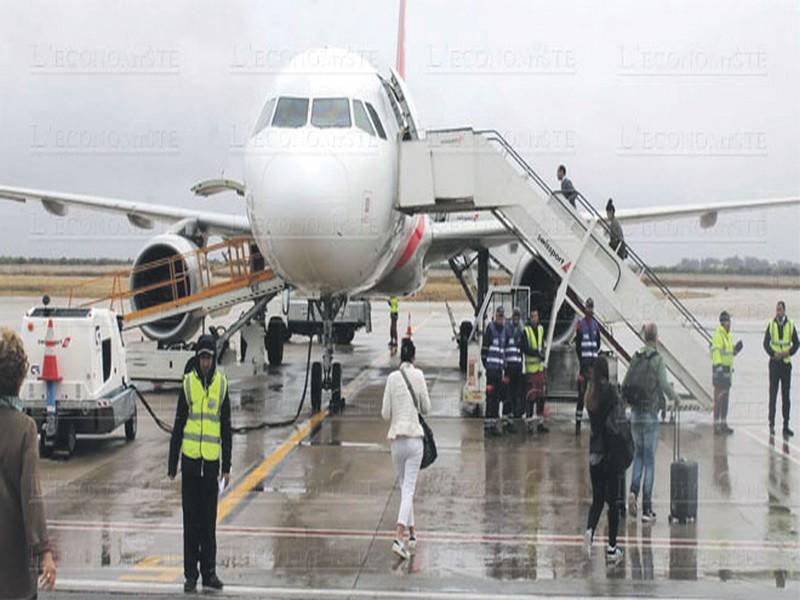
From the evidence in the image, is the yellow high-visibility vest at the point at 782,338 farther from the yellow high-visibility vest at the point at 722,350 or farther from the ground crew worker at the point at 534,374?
the ground crew worker at the point at 534,374

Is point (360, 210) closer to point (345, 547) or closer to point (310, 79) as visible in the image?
point (310, 79)

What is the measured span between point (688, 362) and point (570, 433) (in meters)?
1.96

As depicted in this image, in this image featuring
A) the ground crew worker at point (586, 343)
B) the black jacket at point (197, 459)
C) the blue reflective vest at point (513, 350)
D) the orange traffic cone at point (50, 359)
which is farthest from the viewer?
the ground crew worker at point (586, 343)

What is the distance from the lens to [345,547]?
737 cm

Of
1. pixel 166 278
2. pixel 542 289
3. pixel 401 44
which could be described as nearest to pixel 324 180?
pixel 542 289

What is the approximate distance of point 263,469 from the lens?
10.3m

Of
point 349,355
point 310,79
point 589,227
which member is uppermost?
point 310,79

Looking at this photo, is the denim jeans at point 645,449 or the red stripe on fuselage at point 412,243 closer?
the denim jeans at point 645,449

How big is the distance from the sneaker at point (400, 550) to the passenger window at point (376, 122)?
6957 millimetres

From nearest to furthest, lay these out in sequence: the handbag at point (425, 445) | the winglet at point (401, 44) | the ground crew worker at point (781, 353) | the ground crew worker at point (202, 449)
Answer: the ground crew worker at point (202, 449)
the handbag at point (425, 445)
the ground crew worker at point (781, 353)
the winglet at point (401, 44)

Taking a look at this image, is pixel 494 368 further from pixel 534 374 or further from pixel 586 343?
pixel 586 343

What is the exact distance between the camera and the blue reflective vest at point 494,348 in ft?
41.0

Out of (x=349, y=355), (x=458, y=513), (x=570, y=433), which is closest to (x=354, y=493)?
(x=458, y=513)

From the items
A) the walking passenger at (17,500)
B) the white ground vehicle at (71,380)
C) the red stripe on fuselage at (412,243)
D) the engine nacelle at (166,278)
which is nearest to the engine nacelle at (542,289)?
the red stripe on fuselage at (412,243)
